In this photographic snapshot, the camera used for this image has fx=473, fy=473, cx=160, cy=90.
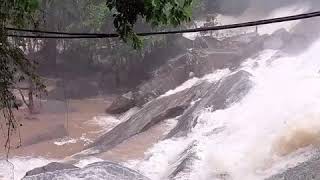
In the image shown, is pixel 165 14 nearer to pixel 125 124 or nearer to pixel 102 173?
pixel 102 173

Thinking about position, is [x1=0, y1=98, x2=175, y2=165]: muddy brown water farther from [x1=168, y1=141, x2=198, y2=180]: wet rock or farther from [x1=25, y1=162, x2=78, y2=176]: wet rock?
[x1=25, y1=162, x2=78, y2=176]: wet rock

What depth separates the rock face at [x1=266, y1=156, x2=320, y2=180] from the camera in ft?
24.3

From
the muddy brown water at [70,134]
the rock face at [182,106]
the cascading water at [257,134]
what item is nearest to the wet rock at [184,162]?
the cascading water at [257,134]

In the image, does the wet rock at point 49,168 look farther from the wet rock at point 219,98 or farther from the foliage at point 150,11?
the foliage at point 150,11

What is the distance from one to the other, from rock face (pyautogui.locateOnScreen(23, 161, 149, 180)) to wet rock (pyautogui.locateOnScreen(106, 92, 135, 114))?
26.9 feet

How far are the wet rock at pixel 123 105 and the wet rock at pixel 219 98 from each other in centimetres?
349

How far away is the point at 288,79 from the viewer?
13453 mm

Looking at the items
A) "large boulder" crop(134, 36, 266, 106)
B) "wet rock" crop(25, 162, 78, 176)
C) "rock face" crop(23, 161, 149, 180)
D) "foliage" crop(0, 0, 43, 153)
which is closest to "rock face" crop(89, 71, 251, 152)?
"large boulder" crop(134, 36, 266, 106)

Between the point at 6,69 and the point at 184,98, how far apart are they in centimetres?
1120

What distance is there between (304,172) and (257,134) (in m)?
2.81

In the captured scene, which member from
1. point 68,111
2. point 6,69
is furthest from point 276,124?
point 68,111

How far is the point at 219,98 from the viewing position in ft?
42.7

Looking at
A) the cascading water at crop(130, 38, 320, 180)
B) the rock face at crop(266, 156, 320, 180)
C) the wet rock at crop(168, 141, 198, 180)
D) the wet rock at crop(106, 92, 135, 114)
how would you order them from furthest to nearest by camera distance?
the wet rock at crop(106, 92, 135, 114), the wet rock at crop(168, 141, 198, 180), the cascading water at crop(130, 38, 320, 180), the rock face at crop(266, 156, 320, 180)

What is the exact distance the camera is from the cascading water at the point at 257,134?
29.6 feet
